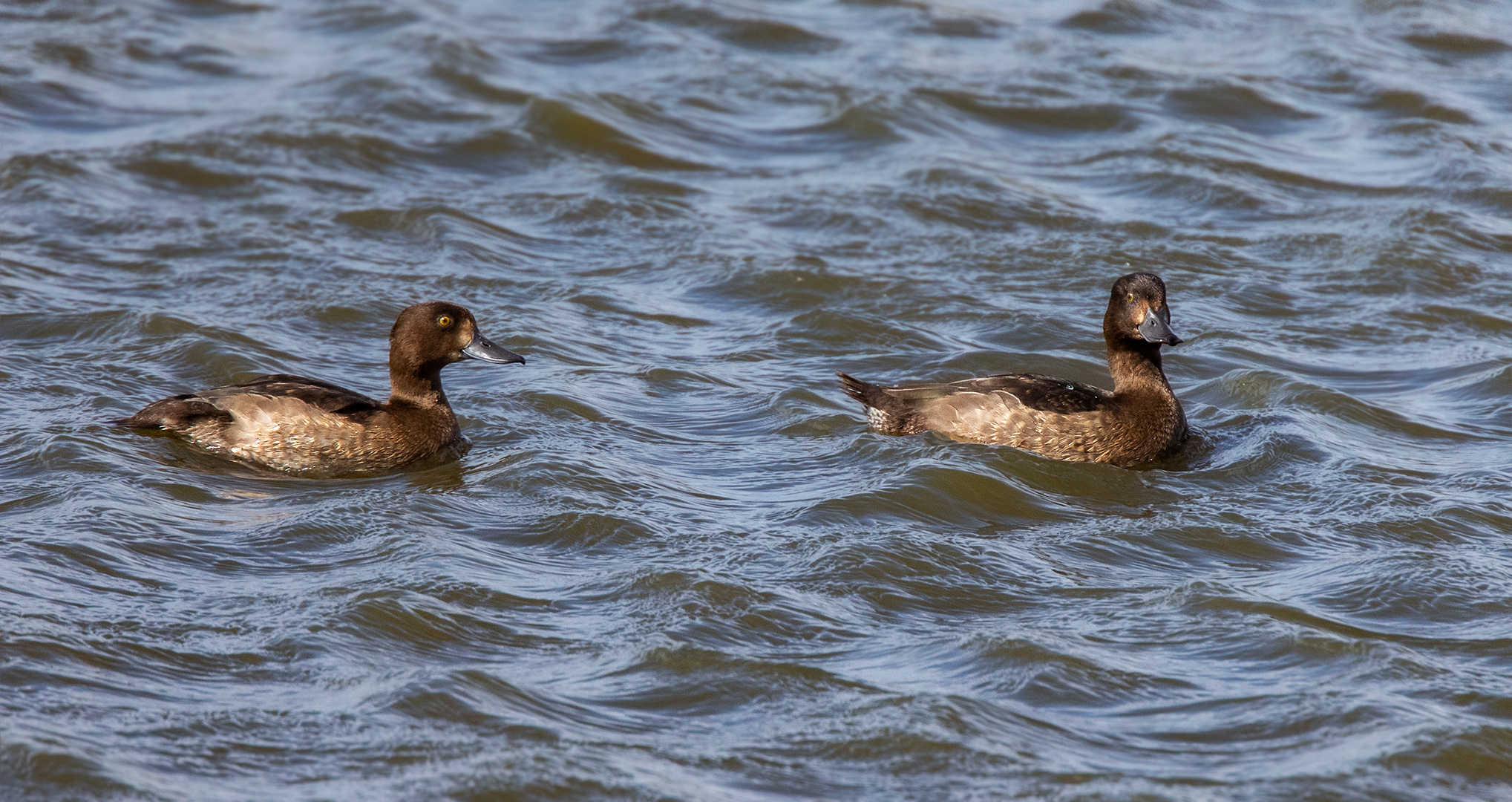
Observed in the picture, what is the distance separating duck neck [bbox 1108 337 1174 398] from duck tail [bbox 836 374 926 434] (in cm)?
106

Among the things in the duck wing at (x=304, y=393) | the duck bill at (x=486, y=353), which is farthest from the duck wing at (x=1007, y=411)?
the duck wing at (x=304, y=393)

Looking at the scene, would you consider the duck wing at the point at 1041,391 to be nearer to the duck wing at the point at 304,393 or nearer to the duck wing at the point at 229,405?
the duck wing at the point at 304,393

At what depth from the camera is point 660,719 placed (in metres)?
5.55

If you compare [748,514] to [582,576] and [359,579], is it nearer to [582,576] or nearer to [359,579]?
[582,576]

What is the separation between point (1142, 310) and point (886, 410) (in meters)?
1.37

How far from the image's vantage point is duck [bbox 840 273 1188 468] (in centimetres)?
823

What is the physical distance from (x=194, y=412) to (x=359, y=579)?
1.89m

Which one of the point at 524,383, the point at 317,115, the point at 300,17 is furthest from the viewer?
the point at 300,17

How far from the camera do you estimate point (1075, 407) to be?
27.1 ft

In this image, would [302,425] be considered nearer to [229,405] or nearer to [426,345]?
[229,405]

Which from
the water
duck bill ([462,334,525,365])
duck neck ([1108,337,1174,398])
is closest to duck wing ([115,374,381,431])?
the water

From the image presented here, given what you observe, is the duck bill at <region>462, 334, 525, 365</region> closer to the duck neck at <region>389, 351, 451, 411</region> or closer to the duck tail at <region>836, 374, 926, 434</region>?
the duck neck at <region>389, 351, 451, 411</region>

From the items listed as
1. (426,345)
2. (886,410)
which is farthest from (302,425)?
(886,410)

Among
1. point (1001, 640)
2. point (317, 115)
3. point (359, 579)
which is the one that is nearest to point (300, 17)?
point (317, 115)
